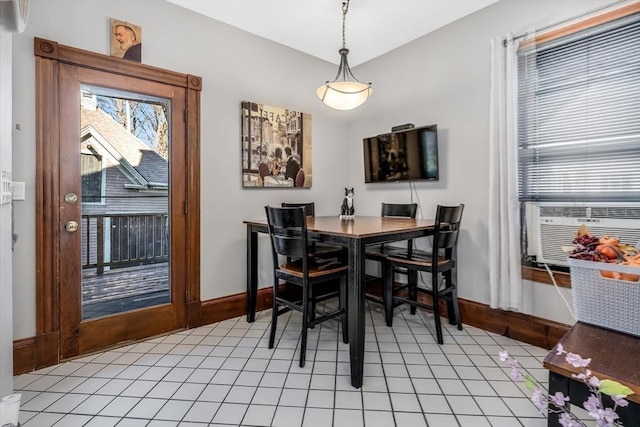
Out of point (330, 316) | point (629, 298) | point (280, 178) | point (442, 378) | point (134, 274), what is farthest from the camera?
point (280, 178)

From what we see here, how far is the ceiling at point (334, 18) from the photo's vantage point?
8.91 ft

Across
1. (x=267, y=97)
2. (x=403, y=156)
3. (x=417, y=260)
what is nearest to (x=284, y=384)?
(x=417, y=260)

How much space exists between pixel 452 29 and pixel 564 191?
5.83ft

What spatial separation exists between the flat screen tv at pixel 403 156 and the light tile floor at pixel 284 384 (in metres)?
1.52

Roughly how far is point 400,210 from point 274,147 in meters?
1.47

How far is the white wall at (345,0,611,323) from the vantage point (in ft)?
8.15

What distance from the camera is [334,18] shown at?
2934 mm

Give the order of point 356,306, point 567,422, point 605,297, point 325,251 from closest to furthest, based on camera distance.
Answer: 1. point 567,422
2. point 605,297
3. point 356,306
4. point 325,251

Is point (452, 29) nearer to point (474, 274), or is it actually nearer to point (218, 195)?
point (474, 274)

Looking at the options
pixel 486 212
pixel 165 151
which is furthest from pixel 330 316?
pixel 165 151

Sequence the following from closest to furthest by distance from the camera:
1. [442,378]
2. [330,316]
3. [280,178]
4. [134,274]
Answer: [442,378], [330,316], [134,274], [280,178]

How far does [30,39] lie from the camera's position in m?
2.07

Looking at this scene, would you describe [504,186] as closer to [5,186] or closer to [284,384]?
[284,384]

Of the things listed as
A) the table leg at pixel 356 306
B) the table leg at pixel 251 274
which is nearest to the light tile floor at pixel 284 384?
the table leg at pixel 356 306
